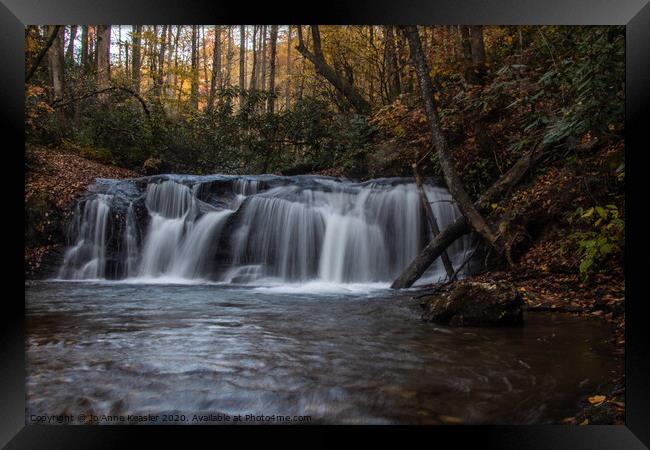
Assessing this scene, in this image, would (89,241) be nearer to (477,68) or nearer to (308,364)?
(308,364)

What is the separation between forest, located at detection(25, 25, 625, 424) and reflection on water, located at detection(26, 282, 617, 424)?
0.31m

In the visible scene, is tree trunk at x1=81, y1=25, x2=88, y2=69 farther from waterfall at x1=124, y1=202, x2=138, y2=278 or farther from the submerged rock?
the submerged rock

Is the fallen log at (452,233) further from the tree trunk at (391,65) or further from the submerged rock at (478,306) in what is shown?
the tree trunk at (391,65)

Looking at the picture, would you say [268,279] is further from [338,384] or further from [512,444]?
[512,444]

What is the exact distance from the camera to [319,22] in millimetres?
2104

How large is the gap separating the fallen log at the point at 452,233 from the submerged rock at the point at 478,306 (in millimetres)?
1624

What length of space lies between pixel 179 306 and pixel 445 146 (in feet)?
11.4

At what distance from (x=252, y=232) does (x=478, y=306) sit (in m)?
4.02

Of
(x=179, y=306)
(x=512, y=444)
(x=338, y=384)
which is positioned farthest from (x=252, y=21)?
(x=179, y=306)

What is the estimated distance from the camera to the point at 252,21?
2.11m

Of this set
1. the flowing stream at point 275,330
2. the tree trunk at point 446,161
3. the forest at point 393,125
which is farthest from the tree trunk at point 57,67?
the tree trunk at point 446,161

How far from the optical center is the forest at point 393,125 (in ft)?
10.2

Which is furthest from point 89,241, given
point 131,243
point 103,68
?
point 103,68

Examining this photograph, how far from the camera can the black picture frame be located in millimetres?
2062
